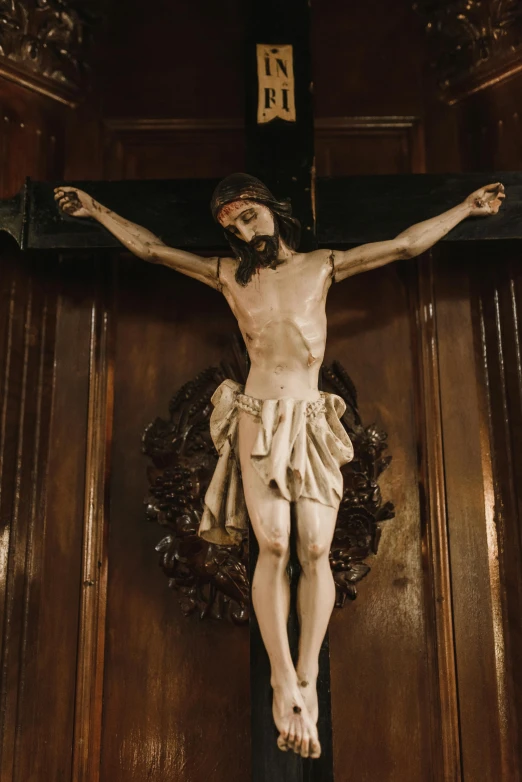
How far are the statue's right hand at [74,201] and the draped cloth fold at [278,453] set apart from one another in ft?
2.41

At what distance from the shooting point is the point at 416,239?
8.93 ft

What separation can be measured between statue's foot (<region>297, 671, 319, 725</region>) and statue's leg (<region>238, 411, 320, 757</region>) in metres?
0.03

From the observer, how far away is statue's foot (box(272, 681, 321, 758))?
7.01 feet

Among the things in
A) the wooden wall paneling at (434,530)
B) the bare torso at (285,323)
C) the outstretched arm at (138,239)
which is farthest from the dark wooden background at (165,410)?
the bare torso at (285,323)

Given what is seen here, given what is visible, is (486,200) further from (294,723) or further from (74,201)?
(294,723)

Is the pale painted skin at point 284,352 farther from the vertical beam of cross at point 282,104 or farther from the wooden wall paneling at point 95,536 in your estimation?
the wooden wall paneling at point 95,536

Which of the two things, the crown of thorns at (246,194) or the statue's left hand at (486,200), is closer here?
the crown of thorns at (246,194)

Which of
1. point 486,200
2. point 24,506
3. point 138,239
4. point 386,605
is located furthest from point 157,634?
point 486,200

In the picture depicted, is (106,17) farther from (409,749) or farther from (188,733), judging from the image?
A: (409,749)

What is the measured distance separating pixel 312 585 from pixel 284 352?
1.98ft

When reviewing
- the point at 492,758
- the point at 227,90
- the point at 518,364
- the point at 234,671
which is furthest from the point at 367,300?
the point at 492,758

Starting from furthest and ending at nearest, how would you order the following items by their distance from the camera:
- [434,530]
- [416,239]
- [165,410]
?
[165,410], [434,530], [416,239]

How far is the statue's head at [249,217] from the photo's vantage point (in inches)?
99.3

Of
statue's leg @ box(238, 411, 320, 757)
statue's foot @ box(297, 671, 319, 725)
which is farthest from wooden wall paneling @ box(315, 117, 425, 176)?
statue's foot @ box(297, 671, 319, 725)
